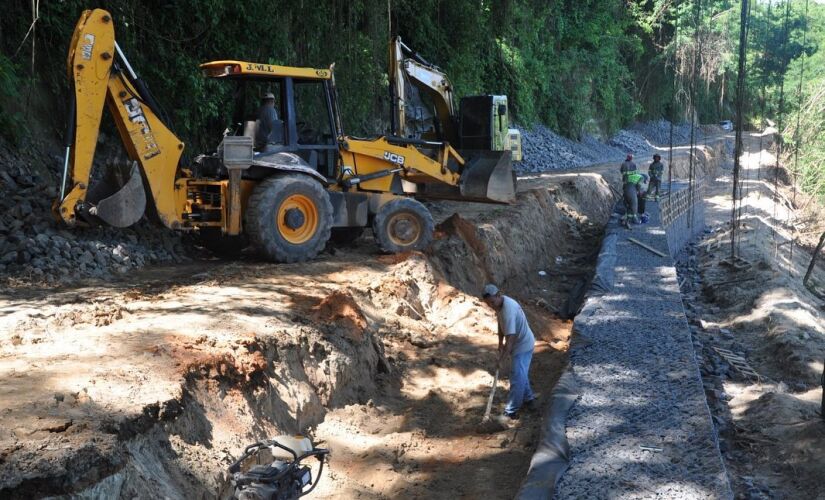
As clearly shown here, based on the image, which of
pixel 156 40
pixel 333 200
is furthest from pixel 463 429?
pixel 156 40

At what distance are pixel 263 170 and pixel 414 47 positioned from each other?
11.7 m

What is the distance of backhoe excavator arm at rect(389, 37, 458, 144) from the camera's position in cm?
1212

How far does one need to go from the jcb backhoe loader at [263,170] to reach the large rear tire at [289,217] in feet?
0.05

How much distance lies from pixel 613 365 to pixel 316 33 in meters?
9.86

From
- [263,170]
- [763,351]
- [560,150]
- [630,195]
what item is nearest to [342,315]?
[263,170]

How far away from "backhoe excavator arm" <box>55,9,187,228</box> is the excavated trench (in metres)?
0.92

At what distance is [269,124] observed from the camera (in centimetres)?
995

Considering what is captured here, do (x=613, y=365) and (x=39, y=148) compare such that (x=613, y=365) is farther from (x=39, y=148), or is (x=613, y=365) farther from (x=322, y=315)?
(x=39, y=148)

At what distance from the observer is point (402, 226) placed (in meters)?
Answer: 11.7

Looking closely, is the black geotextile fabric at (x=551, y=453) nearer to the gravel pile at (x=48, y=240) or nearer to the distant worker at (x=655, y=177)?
the gravel pile at (x=48, y=240)

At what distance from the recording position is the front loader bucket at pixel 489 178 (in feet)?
40.4

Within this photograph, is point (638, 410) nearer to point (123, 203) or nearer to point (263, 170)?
point (263, 170)

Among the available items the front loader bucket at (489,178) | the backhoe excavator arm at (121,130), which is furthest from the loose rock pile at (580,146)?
the backhoe excavator arm at (121,130)

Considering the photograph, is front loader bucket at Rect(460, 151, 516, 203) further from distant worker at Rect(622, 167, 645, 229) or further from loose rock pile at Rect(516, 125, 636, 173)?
loose rock pile at Rect(516, 125, 636, 173)
